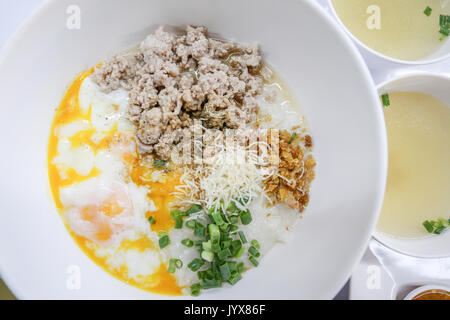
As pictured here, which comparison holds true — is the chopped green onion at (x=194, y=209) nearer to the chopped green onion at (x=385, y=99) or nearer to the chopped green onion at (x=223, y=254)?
the chopped green onion at (x=223, y=254)

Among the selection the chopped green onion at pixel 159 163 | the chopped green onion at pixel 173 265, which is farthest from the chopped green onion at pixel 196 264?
the chopped green onion at pixel 159 163

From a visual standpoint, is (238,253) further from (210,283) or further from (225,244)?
(210,283)

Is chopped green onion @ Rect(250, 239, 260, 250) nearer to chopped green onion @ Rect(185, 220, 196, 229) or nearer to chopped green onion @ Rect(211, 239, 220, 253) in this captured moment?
chopped green onion @ Rect(211, 239, 220, 253)

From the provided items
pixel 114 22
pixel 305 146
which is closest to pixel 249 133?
pixel 305 146

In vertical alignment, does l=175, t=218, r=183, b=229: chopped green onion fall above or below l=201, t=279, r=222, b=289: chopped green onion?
above

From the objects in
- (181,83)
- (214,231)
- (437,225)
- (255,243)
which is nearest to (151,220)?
(214,231)

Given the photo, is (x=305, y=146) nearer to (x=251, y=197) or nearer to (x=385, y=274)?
(x=251, y=197)

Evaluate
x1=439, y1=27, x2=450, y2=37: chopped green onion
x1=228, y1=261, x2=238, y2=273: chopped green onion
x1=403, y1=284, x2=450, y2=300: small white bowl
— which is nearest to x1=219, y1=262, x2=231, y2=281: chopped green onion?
x1=228, y1=261, x2=238, y2=273: chopped green onion
